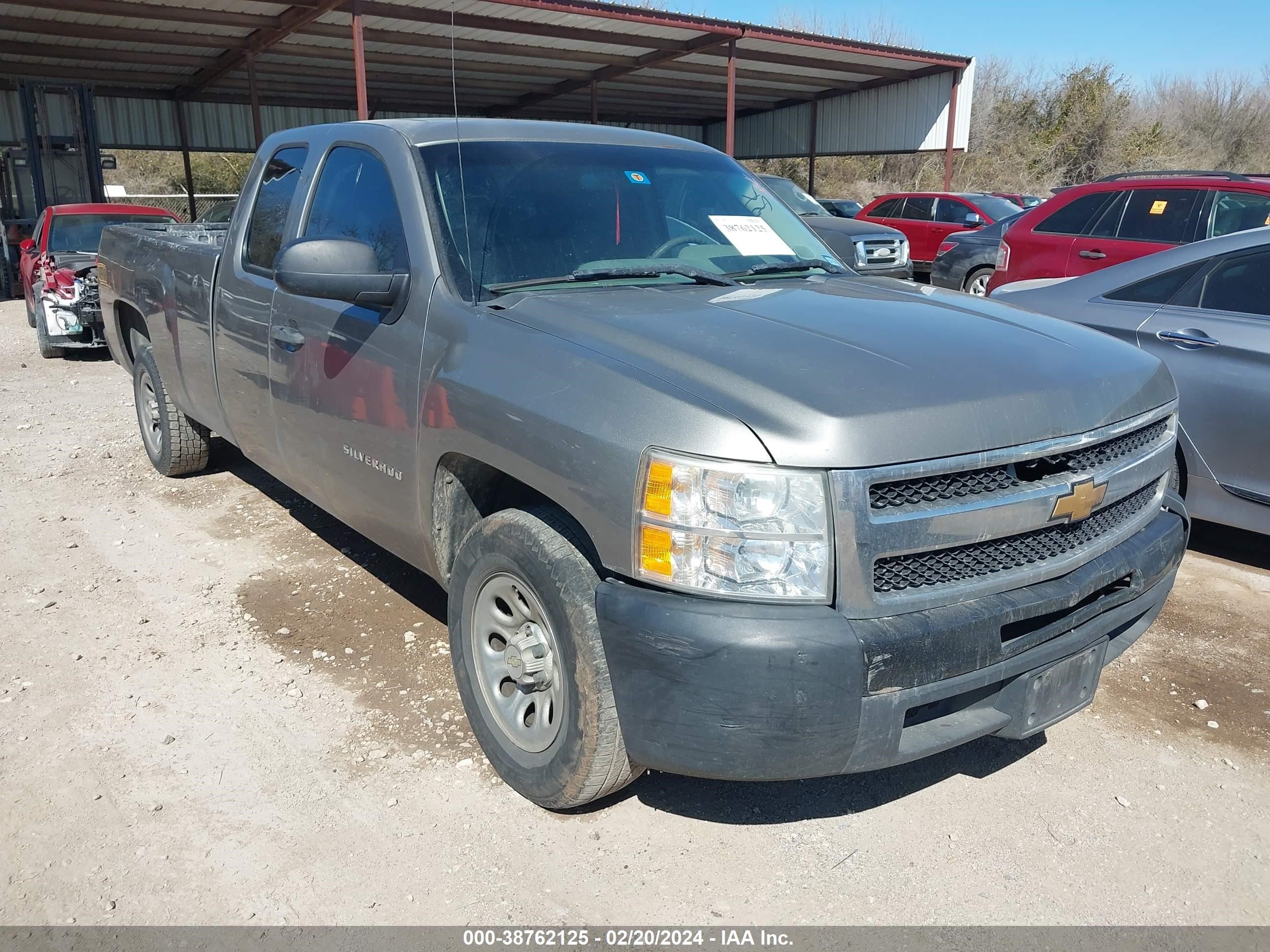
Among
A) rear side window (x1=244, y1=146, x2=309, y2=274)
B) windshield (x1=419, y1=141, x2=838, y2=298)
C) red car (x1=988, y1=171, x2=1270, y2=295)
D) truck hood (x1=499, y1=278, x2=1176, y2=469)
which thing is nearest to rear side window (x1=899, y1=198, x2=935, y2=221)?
red car (x1=988, y1=171, x2=1270, y2=295)

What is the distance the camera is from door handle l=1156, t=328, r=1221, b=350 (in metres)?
4.46

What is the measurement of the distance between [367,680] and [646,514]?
1.83 metres

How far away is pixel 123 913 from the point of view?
2.48m

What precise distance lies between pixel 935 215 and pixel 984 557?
16.2 m

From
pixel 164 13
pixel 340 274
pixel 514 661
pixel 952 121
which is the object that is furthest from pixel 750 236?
pixel 952 121

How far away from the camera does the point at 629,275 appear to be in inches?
127

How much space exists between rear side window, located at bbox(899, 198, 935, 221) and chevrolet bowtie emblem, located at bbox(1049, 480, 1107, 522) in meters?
15.9

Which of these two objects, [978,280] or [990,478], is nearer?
[990,478]

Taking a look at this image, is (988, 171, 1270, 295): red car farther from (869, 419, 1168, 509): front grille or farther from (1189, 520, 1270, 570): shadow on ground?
(869, 419, 1168, 509): front grille

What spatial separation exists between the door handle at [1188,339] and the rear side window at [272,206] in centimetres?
393

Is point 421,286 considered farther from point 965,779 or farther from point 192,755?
point 965,779

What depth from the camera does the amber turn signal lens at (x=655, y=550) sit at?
7.34 feet

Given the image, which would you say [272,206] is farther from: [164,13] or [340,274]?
[164,13]

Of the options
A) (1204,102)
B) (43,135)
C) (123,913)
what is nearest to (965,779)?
(123,913)
